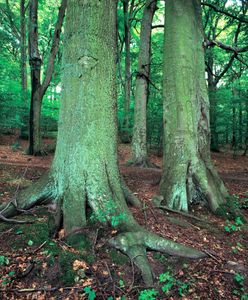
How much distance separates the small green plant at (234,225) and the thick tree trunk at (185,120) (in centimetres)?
41

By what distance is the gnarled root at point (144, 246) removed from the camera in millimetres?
2832

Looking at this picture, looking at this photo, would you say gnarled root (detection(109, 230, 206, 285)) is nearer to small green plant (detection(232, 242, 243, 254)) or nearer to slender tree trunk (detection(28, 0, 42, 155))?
small green plant (detection(232, 242, 243, 254))

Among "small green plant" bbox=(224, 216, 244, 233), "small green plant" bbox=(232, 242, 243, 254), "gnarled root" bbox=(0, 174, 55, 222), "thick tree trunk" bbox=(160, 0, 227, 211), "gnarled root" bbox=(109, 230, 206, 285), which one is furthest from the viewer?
"thick tree trunk" bbox=(160, 0, 227, 211)

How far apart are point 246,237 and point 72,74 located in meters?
3.80

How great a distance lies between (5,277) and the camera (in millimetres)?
2420

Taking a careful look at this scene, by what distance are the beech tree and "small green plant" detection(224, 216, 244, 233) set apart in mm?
1097

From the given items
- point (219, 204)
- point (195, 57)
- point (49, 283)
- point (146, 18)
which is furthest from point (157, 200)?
point (146, 18)

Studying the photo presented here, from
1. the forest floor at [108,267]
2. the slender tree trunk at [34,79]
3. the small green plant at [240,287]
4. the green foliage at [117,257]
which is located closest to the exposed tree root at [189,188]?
the forest floor at [108,267]

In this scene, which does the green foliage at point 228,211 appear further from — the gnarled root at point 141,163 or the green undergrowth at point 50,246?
the gnarled root at point 141,163

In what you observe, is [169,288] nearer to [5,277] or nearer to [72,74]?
[5,277]

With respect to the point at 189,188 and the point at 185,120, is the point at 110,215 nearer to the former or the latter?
the point at 189,188

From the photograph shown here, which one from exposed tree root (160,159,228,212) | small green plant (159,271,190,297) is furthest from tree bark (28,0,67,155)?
small green plant (159,271,190,297)

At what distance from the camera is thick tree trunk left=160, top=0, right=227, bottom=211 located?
4.66m

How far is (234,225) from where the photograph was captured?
4.19 metres
